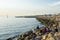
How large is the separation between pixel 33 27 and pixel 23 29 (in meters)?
0.41

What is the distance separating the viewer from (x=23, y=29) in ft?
16.8

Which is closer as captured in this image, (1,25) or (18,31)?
(1,25)

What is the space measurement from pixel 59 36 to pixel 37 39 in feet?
1.70

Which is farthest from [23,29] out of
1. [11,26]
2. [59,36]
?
[59,36]

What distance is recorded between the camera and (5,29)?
4.42 m

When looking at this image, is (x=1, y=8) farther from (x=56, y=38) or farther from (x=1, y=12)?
(x=56, y=38)

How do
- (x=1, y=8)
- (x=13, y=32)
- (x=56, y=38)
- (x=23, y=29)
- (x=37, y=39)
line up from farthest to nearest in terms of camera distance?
(x=23, y=29) → (x=13, y=32) → (x=1, y=8) → (x=37, y=39) → (x=56, y=38)

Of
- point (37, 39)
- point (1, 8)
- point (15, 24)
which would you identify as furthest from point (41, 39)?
point (1, 8)

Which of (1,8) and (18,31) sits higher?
(1,8)

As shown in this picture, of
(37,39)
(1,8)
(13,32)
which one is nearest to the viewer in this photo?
(37,39)

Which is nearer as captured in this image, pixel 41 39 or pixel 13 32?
pixel 41 39

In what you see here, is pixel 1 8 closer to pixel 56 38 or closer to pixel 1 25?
pixel 1 25

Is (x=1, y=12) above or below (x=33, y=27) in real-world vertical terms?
above

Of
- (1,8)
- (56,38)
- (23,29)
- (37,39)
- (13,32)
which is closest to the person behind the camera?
(56,38)
